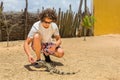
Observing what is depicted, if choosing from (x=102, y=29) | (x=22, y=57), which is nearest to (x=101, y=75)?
(x=22, y=57)

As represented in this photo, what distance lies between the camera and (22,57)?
850 centimetres

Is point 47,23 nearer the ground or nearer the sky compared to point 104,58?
nearer the sky

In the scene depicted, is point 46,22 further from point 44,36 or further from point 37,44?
point 37,44

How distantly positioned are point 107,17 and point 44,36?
870 cm

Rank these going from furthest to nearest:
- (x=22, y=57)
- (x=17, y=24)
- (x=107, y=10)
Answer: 1. (x=107, y=10)
2. (x=17, y=24)
3. (x=22, y=57)

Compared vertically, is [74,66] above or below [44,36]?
below

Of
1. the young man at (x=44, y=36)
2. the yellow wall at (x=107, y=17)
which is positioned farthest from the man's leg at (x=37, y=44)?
the yellow wall at (x=107, y=17)

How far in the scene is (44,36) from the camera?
728 cm

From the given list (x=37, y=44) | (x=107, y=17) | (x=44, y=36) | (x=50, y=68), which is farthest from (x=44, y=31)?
(x=107, y=17)

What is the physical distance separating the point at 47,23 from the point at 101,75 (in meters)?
1.45

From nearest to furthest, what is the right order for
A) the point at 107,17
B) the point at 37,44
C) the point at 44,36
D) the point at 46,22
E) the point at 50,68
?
the point at 50,68 < the point at 37,44 < the point at 46,22 < the point at 44,36 < the point at 107,17

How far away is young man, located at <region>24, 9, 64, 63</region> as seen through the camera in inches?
278

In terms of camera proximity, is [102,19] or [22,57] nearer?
[22,57]

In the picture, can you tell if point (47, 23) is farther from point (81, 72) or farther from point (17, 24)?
point (17, 24)
